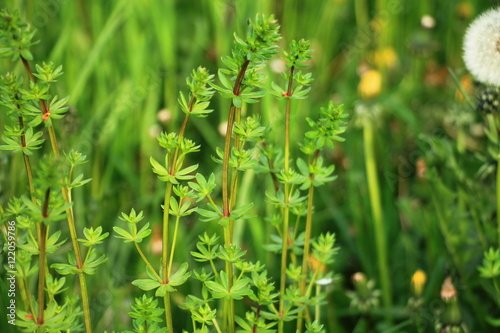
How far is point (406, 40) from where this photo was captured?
2.36 m

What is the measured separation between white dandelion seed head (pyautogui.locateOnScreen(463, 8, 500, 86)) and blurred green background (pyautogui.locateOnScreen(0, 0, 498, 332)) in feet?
0.83

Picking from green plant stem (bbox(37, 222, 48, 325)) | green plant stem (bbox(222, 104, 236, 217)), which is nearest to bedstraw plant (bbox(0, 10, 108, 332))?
green plant stem (bbox(37, 222, 48, 325))

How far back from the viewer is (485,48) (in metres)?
1.26

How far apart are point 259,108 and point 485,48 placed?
91 centimetres

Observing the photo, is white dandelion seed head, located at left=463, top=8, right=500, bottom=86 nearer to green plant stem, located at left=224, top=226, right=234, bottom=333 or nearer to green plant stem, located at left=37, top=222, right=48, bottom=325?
green plant stem, located at left=224, top=226, right=234, bottom=333

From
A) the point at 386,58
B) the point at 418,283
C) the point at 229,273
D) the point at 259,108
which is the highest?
the point at 386,58

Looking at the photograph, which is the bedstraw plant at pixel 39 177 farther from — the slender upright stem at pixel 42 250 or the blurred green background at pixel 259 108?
the blurred green background at pixel 259 108

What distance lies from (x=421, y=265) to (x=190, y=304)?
0.91m

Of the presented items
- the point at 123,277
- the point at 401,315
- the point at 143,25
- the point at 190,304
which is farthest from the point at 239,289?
the point at 143,25

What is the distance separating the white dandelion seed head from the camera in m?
1.22

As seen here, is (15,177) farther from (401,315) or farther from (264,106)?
(401,315)

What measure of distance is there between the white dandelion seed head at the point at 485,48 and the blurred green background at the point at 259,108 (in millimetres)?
253

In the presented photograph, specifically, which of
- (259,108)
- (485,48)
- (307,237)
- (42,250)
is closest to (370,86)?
(259,108)

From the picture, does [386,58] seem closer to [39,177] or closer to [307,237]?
[307,237]
